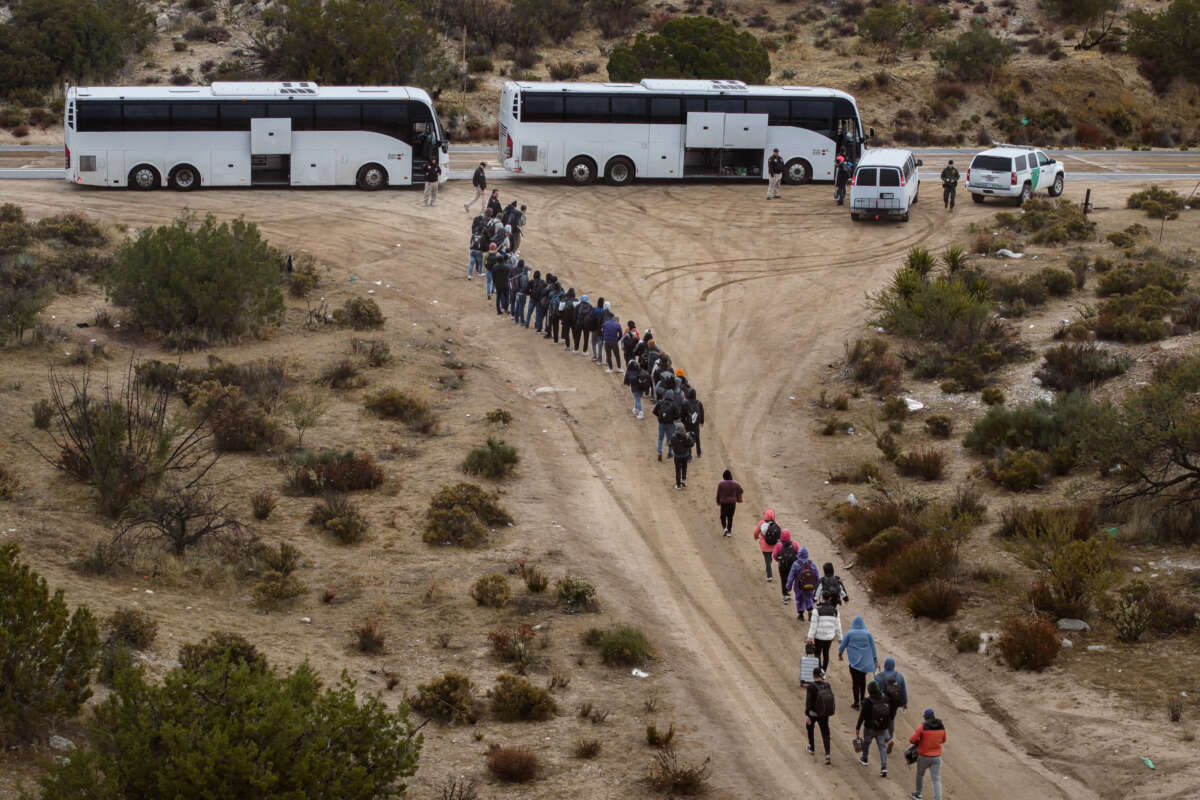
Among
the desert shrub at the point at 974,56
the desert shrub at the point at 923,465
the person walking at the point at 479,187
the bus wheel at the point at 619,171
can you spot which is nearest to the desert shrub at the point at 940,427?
the desert shrub at the point at 923,465

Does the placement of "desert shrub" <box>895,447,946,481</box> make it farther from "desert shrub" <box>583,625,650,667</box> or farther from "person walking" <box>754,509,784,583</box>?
"desert shrub" <box>583,625,650,667</box>

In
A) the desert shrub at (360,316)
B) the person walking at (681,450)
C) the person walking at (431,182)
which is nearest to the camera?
the person walking at (681,450)

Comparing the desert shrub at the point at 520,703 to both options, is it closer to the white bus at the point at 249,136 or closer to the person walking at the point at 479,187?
the person walking at the point at 479,187

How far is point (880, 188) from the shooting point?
39.5 meters

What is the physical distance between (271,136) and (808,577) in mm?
28444

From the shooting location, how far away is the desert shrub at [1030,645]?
53.6 feet

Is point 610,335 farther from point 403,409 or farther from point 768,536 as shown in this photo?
point 768,536

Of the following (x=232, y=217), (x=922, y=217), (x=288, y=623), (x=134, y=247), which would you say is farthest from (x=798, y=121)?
(x=288, y=623)

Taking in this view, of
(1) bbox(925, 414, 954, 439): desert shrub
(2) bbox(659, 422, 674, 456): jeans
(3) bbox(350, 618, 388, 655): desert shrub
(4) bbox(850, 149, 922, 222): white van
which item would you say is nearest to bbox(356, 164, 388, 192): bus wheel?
(4) bbox(850, 149, 922, 222): white van

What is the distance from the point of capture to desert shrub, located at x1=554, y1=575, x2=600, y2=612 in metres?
17.9

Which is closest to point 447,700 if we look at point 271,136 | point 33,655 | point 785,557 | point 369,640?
point 369,640

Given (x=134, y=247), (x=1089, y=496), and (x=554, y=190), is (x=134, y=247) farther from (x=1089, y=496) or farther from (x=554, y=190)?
(x=1089, y=496)

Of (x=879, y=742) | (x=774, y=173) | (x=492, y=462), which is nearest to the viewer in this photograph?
(x=879, y=742)

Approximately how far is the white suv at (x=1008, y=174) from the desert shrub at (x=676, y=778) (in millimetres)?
31387
